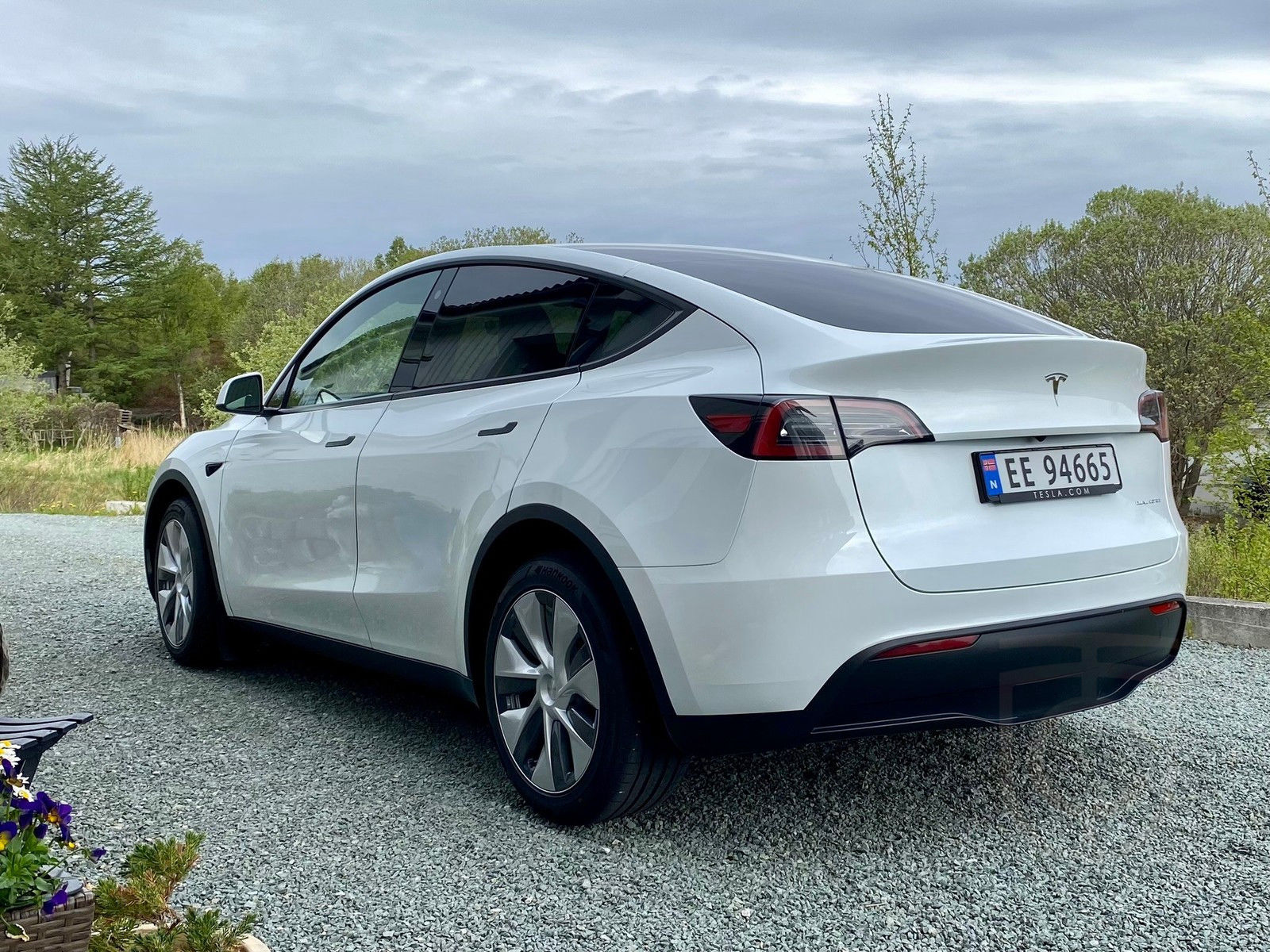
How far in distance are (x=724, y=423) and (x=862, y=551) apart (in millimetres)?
452

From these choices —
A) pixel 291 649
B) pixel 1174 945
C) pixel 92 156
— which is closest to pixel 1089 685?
pixel 1174 945

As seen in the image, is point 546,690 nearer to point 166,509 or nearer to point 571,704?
point 571,704

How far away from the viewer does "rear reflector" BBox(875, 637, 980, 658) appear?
9.52 feet

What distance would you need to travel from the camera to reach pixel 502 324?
3.97 m

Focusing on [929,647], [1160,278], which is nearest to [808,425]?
[929,647]

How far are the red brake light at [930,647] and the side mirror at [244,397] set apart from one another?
3248mm

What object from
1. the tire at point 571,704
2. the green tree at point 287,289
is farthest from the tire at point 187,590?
the green tree at point 287,289

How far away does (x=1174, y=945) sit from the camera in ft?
8.98

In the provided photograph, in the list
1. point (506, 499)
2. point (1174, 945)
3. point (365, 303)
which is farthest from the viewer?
point (365, 303)

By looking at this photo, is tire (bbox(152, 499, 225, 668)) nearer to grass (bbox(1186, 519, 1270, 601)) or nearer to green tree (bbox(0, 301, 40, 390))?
grass (bbox(1186, 519, 1270, 601))

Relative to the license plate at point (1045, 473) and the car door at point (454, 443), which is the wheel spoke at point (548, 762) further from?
the license plate at point (1045, 473)

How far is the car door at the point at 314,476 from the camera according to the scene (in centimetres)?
439

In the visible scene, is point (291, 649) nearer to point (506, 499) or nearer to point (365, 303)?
point (365, 303)

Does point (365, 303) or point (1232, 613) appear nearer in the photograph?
point (365, 303)
